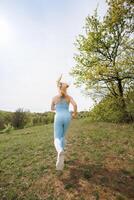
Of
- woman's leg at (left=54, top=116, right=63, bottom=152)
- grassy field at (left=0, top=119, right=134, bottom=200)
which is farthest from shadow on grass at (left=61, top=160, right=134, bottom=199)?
woman's leg at (left=54, top=116, right=63, bottom=152)

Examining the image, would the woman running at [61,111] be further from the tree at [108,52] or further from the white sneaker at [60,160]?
the tree at [108,52]

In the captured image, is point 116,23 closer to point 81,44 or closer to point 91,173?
point 81,44

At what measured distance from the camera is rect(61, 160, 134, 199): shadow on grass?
9969 millimetres

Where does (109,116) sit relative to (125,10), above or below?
below

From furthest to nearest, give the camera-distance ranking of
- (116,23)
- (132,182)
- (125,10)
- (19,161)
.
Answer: (116,23) < (125,10) < (19,161) < (132,182)

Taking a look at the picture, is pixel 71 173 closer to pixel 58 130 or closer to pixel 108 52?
pixel 58 130

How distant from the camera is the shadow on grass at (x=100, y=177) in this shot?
32.7ft

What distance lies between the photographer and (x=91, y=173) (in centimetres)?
1088

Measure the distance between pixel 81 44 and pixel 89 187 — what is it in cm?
2019

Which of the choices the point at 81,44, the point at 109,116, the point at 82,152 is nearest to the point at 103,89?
the point at 109,116

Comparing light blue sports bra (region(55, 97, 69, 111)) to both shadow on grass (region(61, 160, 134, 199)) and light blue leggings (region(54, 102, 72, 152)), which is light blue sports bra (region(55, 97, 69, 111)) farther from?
shadow on grass (region(61, 160, 134, 199))

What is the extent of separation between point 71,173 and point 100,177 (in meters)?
0.98

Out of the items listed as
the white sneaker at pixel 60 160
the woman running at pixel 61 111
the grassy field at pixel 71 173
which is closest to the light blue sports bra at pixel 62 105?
the woman running at pixel 61 111

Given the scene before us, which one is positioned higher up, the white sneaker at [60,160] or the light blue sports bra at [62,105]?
the light blue sports bra at [62,105]
